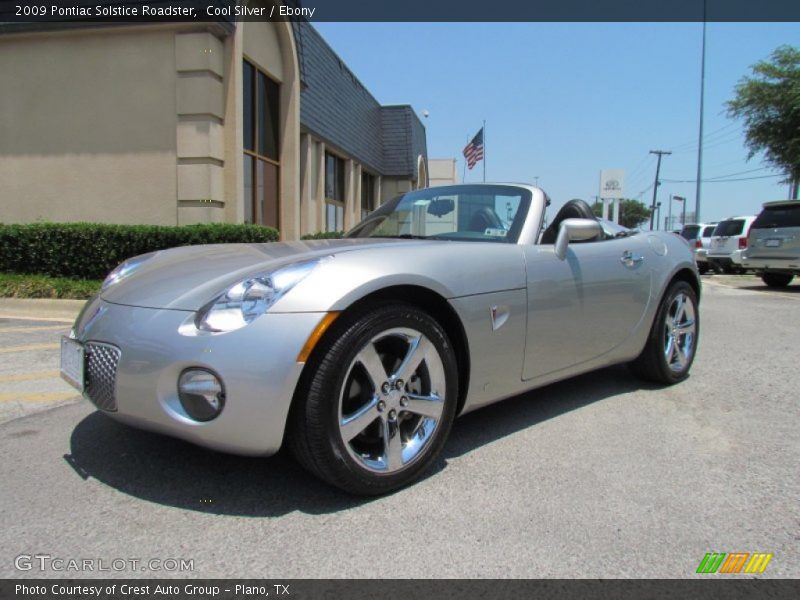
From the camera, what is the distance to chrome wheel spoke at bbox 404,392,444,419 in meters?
2.46

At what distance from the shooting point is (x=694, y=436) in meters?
3.16

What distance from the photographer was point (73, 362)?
2.49m

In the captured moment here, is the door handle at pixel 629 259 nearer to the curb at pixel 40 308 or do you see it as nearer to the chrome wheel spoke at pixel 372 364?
the chrome wheel spoke at pixel 372 364

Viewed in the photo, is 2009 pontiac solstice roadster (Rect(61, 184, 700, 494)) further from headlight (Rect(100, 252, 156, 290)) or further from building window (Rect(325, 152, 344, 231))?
building window (Rect(325, 152, 344, 231))

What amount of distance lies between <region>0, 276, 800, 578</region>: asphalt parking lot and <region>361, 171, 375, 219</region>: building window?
18673 millimetres

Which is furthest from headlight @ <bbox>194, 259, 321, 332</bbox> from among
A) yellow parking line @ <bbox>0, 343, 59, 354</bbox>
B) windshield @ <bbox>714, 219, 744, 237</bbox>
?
windshield @ <bbox>714, 219, 744, 237</bbox>

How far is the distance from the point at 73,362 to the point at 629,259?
3.15 metres

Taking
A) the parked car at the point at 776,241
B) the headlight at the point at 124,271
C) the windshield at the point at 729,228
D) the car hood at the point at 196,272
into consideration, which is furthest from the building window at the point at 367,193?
the car hood at the point at 196,272

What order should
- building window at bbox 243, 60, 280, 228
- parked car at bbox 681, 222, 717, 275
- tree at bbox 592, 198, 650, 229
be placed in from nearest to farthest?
1. building window at bbox 243, 60, 280, 228
2. parked car at bbox 681, 222, 717, 275
3. tree at bbox 592, 198, 650, 229

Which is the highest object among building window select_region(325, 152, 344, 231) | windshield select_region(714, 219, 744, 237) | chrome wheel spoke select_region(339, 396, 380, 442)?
building window select_region(325, 152, 344, 231)

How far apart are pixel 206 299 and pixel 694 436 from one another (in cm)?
263

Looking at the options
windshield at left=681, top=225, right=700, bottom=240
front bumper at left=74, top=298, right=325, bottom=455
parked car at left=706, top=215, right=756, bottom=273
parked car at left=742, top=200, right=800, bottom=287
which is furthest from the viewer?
windshield at left=681, top=225, right=700, bottom=240

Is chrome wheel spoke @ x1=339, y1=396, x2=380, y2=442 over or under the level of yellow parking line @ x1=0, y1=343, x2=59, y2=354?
over

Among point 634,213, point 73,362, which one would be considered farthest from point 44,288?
point 634,213
